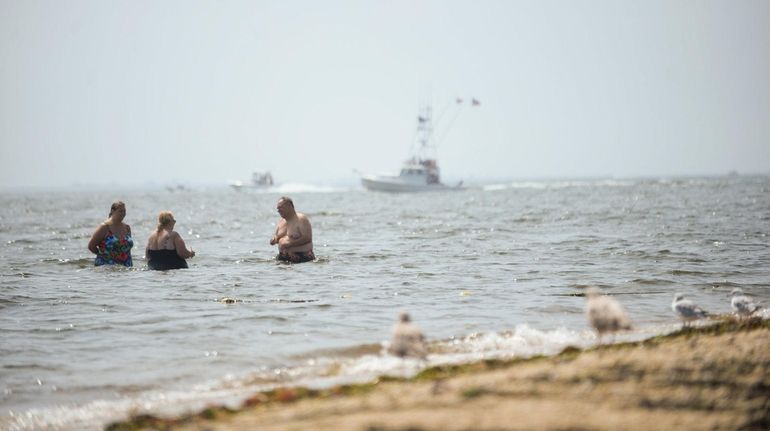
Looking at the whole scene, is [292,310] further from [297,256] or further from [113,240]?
[113,240]

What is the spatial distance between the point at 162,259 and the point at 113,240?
1126 millimetres

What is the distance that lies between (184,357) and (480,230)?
2227 cm

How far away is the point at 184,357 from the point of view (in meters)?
8.45

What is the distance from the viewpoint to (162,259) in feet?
51.0

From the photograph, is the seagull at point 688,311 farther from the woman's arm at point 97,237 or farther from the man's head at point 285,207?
the woman's arm at point 97,237

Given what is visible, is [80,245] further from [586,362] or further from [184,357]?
[586,362]

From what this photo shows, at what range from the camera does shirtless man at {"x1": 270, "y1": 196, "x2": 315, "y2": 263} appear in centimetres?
1630

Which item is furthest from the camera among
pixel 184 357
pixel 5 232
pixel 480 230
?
pixel 5 232

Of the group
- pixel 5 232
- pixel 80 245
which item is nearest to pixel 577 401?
pixel 80 245

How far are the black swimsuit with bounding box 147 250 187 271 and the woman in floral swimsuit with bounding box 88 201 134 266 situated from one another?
1.89 feet

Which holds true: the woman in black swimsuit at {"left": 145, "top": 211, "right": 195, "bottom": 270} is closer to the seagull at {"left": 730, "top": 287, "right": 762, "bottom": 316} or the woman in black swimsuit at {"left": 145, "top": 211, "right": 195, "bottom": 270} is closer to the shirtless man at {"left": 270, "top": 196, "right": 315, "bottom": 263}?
the shirtless man at {"left": 270, "top": 196, "right": 315, "bottom": 263}

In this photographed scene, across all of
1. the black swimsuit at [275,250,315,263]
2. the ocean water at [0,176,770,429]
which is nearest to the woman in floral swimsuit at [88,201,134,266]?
the ocean water at [0,176,770,429]

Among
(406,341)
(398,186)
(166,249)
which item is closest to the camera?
(406,341)

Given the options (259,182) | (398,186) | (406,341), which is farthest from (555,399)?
(259,182)
